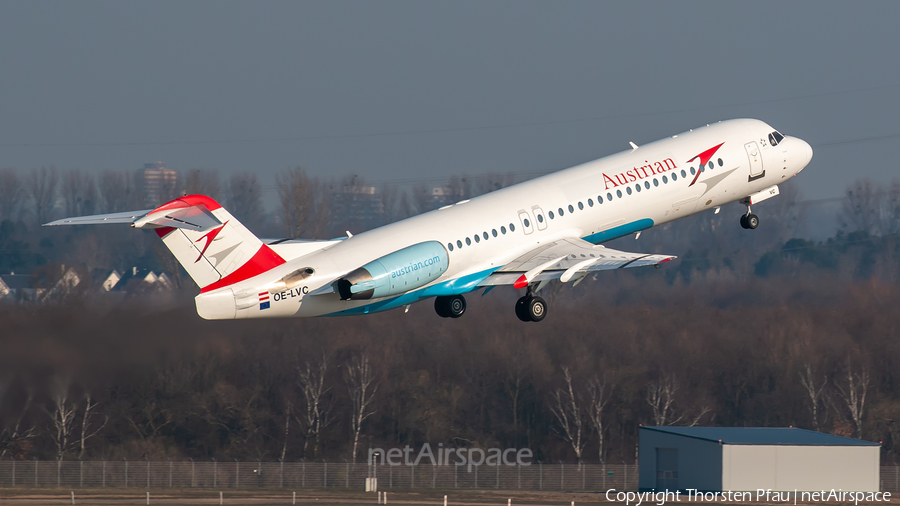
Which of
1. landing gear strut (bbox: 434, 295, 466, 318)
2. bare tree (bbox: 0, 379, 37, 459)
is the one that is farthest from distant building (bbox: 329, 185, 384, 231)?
landing gear strut (bbox: 434, 295, 466, 318)

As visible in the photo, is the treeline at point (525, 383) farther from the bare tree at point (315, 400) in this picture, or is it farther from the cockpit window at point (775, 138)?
the cockpit window at point (775, 138)

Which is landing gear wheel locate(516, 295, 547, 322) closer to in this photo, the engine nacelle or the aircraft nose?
the engine nacelle

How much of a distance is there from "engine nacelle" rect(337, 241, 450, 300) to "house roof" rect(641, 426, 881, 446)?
24.7 m

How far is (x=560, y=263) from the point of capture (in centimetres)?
3259

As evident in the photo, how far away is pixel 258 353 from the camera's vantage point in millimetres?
57719

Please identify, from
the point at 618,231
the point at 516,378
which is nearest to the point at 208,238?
the point at 618,231

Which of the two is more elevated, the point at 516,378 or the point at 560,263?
the point at 560,263

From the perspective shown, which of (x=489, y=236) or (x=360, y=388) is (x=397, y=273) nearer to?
(x=489, y=236)

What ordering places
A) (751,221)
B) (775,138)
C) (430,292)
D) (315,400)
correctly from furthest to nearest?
1. (315,400)
2. (751,221)
3. (775,138)
4. (430,292)

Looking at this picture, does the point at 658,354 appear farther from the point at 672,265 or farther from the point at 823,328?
the point at 672,265

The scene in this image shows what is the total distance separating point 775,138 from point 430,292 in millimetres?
14124

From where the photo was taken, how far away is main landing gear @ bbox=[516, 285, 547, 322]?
33594mm

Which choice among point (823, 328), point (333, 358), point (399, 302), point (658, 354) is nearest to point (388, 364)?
point (333, 358)

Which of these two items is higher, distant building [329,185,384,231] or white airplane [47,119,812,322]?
distant building [329,185,384,231]
